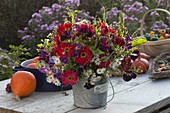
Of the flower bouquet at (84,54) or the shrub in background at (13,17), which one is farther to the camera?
the shrub in background at (13,17)

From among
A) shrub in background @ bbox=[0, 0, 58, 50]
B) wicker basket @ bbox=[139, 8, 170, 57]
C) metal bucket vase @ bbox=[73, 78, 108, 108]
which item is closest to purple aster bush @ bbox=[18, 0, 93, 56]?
shrub in background @ bbox=[0, 0, 58, 50]

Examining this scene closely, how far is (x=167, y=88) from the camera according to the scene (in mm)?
2275

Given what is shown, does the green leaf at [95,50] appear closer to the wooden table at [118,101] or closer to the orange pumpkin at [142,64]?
the wooden table at [118,101]

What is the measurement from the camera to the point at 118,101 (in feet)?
6.85

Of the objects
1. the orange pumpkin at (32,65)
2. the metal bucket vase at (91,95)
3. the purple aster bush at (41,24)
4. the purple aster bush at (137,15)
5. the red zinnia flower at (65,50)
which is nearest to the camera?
the red zinnia flower at (65,50)

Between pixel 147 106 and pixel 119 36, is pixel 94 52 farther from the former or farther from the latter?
pixel 147 106

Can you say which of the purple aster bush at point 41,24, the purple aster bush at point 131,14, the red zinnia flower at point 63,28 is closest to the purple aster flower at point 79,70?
the red zinnia flower at point 63,28

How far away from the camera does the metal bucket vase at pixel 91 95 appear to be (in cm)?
199

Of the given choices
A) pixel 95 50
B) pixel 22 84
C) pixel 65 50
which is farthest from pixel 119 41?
pixel 22 84

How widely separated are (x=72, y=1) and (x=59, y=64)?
3.83m

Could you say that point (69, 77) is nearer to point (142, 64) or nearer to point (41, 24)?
point (142, 64)

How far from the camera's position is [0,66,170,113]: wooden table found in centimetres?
199

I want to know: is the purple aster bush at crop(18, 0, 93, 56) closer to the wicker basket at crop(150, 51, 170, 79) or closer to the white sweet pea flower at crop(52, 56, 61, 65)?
the wicker basket at crop(150, 51, 170, 79)

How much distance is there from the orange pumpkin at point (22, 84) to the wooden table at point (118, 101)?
0.03 m
